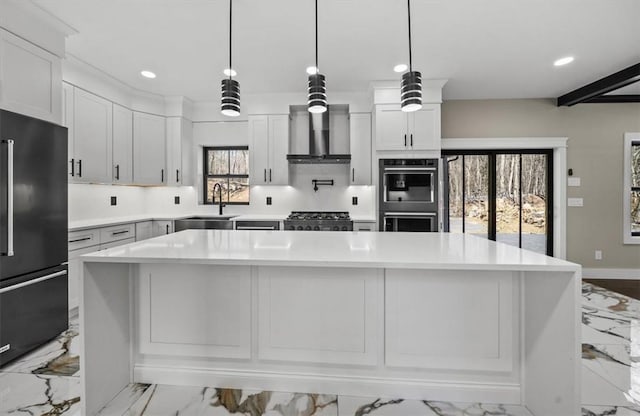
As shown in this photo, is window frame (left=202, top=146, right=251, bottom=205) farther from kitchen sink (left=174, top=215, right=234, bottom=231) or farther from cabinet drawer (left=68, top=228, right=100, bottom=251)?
cabinet drawer (left=68, top=228, right=100, bottom=251)

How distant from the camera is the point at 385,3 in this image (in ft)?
7.36

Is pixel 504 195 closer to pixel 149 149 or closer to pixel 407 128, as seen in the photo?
pixel 407 128

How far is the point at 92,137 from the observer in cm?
335

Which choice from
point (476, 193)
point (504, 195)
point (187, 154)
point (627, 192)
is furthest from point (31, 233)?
point (627, 192)

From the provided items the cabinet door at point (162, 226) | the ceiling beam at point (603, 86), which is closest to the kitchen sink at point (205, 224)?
the cabinet door at point (162, 226)

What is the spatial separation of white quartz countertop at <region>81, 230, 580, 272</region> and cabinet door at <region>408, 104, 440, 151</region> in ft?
6.27

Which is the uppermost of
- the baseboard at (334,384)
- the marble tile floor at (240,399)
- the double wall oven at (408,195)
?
the double wall oven at (408,195)

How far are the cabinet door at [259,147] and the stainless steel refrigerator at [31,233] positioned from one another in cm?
208

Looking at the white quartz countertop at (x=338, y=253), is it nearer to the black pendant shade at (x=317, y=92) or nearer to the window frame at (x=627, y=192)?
the black pendant shade at (x=317, y=92)

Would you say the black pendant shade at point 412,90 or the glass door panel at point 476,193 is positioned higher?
the black pendant shade at point 412,90

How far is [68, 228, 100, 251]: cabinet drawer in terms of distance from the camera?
2845 millimetres

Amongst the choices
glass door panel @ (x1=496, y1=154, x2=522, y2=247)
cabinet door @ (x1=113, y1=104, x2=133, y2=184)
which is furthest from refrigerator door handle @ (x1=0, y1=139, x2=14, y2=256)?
glass door panel @ (x1=496, y1=154, x2=522, y2=247)

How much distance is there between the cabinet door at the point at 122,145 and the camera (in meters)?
3.67

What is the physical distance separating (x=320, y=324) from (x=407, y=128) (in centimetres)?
275
